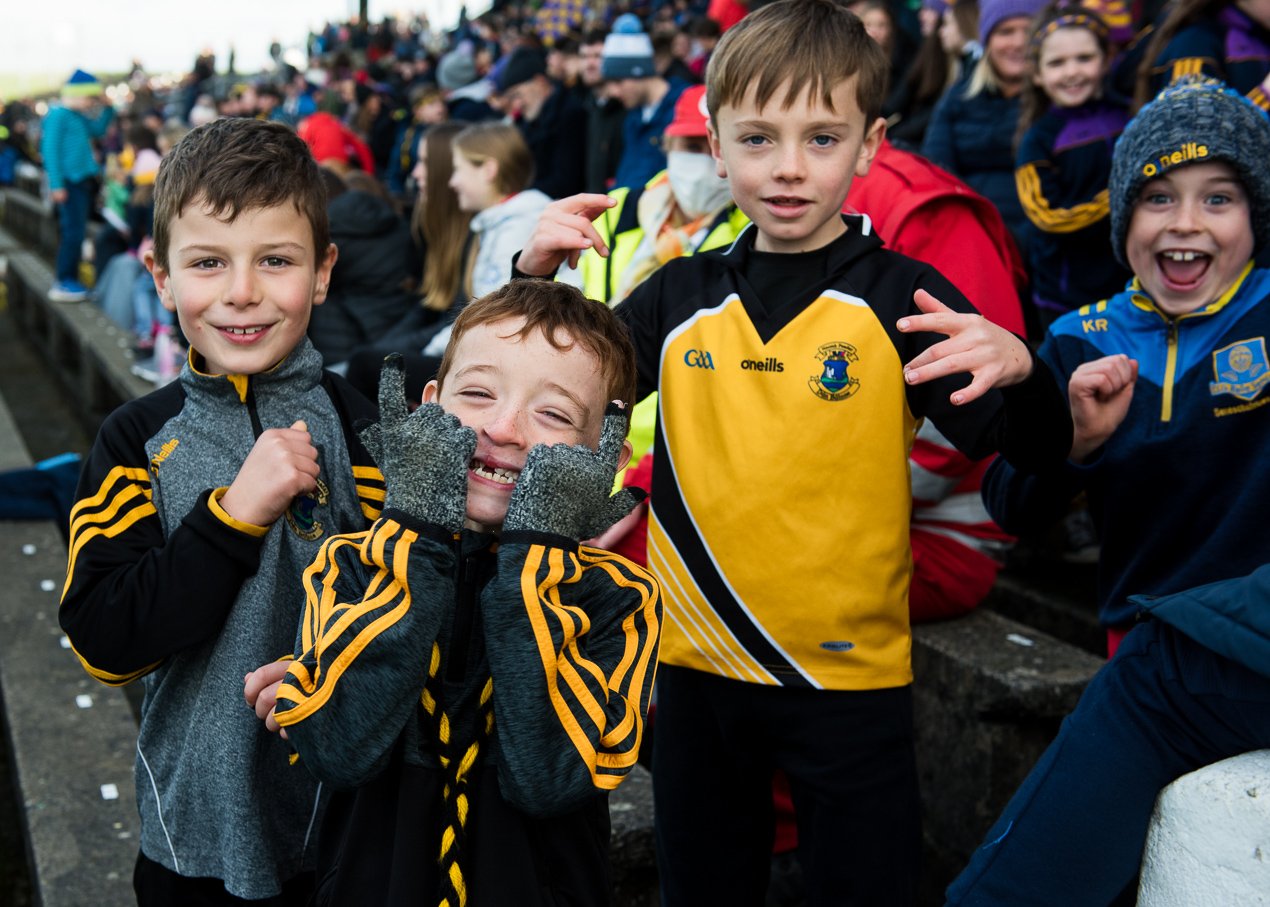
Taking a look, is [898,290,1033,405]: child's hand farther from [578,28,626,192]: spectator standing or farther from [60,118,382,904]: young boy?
[578,28,626,192]: spectator standing

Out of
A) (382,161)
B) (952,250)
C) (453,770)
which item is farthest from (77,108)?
(453,770)

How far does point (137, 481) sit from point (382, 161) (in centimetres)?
1206

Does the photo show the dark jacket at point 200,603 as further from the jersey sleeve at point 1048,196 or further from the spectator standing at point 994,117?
the spectator standing at point 994,117

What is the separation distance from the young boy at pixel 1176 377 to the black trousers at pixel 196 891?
145cm

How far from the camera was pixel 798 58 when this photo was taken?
7.14 ft

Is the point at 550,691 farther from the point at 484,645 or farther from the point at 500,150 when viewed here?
the point at 500,150

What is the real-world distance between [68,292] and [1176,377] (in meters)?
10.5

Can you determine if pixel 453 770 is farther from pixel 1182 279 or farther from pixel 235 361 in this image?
pixel 1182 279

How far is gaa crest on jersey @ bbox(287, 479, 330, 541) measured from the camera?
2.04 meters

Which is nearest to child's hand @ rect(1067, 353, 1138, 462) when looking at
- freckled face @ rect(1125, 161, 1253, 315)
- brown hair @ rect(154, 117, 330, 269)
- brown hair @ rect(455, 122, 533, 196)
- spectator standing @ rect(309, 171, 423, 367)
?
freckled face @ rect(1125, 161, 1253, 315)

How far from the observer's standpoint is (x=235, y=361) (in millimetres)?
2066

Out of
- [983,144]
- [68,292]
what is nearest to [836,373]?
[983,144]

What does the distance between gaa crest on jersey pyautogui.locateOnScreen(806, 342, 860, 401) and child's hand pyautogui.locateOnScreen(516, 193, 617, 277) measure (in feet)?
1.43

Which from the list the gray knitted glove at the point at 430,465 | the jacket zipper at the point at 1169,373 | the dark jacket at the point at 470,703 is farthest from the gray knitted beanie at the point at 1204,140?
the gray knitted glove at the point at 430,465
